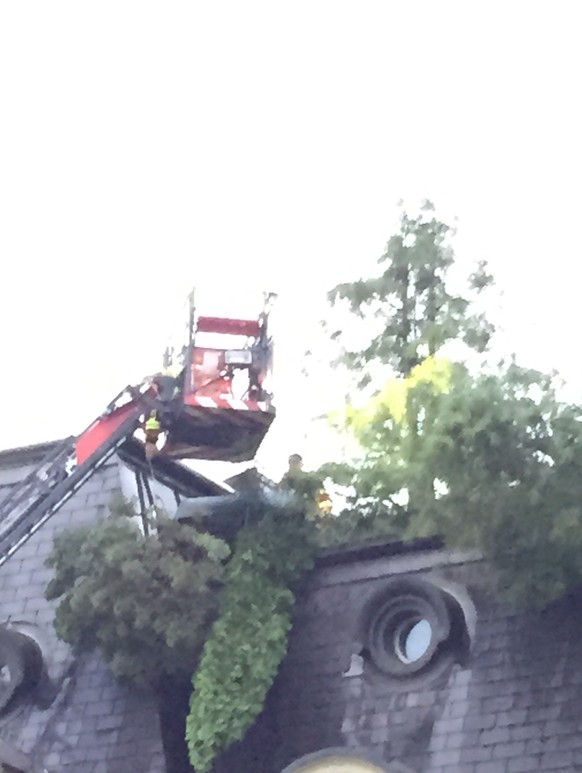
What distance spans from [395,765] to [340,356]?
6.49m

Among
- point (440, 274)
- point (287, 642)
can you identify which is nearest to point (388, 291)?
point (440, 274)

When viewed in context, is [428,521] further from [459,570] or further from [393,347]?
[393,347]

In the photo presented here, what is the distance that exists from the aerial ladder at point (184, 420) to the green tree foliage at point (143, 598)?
1456 mm

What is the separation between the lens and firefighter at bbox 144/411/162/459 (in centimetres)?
1808

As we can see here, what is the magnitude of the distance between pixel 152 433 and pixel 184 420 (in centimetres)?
36

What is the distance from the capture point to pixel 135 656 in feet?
54.3

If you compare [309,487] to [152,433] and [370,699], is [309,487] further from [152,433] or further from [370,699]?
[370,699]

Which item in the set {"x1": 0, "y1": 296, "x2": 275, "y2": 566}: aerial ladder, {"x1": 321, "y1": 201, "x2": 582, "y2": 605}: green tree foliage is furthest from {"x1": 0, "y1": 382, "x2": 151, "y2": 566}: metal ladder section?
{"x1": 321, "y1": 201, "x2": 582, "y2": 605}: green tree foliage

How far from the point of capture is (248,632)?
54.5ft

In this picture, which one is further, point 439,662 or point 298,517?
point 298,517

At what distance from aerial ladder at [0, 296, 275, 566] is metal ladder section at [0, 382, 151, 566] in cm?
1

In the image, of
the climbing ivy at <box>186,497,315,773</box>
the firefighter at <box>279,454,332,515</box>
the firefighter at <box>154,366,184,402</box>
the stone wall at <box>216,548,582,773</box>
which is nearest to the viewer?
the stone wall at <box>216,548,582,773</box>

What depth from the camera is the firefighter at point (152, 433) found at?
1808cm

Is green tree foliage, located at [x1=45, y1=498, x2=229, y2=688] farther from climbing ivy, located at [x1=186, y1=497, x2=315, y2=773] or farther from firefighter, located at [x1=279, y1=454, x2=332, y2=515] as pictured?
firefighter, located at [x1=279, y1=454, x2=332, y2=515]
